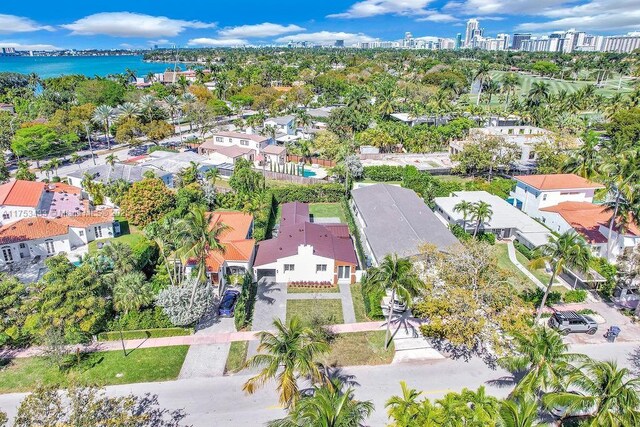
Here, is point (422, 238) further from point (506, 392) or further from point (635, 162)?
point (635, 162)

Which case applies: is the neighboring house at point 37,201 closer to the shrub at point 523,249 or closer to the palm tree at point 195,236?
the palm tree at point 195,236

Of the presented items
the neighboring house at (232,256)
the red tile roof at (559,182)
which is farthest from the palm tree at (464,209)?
the neighboring house at (232,256)

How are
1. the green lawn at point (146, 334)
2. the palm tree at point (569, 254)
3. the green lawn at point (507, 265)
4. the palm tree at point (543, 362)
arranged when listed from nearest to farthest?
the palm tree at point (543, 362), the palm tree at point (569, 254), the green lawn at point (146, 334), the green lawn at point (507, 265)

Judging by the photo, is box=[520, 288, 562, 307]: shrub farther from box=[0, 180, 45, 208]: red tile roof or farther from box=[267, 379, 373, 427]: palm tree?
box=[0, 180, 45, 208]: red tile roof

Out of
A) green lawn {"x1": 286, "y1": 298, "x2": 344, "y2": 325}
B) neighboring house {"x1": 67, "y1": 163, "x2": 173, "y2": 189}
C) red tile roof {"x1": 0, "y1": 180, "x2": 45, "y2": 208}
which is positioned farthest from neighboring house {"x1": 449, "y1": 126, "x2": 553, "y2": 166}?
red tile roof {"x1": 0, "y1": 180, "x2": 45, "y2": 208}

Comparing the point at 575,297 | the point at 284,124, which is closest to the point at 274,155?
the point at 284,124

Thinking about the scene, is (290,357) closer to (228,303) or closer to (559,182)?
(228,303)
